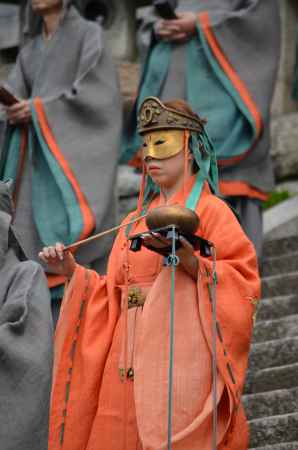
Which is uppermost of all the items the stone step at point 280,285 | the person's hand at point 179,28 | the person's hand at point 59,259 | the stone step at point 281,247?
the person's hand at point 179,28

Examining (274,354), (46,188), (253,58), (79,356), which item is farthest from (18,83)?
(79,356)

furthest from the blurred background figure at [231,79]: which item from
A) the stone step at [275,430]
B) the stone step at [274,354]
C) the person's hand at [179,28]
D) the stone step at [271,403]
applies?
the stone step at [275,430]

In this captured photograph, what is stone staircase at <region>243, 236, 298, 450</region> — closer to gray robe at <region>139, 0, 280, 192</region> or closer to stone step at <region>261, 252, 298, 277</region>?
stone step at <region>261, 252, 298, 277</region>

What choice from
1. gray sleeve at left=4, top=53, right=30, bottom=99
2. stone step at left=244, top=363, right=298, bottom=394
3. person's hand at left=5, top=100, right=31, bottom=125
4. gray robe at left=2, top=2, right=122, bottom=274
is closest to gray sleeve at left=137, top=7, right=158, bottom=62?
gray robe at left=2, top=2, right=122, bottom=274

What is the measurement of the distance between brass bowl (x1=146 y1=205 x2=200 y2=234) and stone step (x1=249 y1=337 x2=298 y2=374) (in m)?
2.03

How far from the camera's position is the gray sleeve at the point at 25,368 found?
6.93m

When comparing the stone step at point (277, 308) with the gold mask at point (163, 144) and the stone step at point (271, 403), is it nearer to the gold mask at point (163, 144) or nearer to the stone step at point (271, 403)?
the stone step at point (271, 403)

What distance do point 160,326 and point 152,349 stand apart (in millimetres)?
110

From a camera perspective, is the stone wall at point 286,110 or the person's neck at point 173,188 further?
the stone wall at point 286,110

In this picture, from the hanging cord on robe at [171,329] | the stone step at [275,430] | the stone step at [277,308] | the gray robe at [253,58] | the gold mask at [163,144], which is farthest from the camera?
the gray robe at [253,58]

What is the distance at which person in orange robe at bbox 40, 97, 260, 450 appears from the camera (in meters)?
7.68

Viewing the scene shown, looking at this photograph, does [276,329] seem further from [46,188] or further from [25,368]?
[25,368]

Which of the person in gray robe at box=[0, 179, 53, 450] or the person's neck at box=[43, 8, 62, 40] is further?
the person's neck at box=[43, 8, 62, 40]

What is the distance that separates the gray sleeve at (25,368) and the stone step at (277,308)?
3.13 metres
